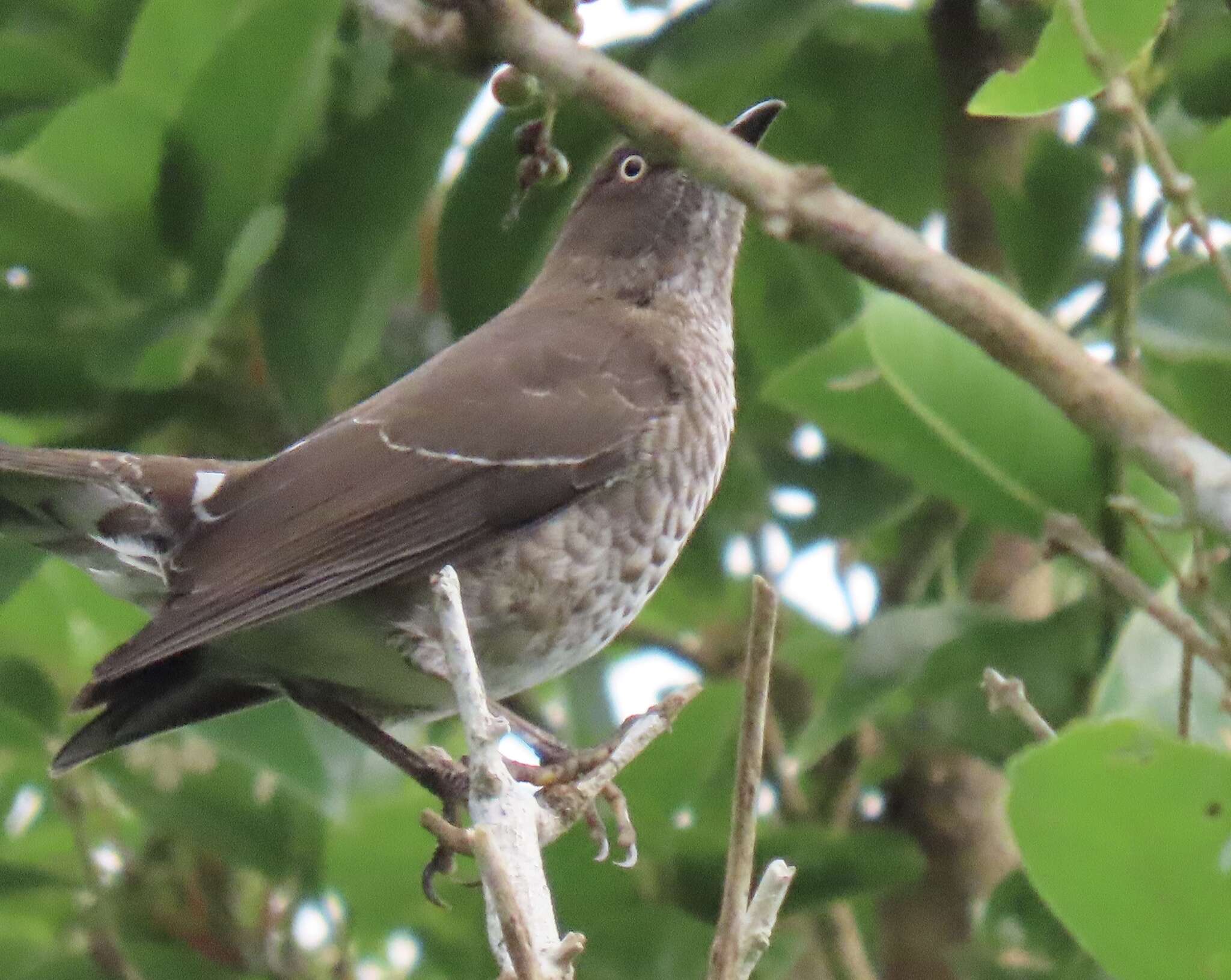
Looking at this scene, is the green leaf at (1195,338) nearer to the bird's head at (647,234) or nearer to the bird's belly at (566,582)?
the bird's belly at (566,582)

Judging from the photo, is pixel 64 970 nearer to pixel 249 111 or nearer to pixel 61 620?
pixel 61 620

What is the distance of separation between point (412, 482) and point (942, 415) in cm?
83

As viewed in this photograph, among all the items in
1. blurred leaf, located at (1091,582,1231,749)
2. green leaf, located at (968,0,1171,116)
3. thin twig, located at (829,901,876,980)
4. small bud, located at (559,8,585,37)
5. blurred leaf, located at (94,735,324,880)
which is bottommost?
thin twig, located at (829,901,876,980)

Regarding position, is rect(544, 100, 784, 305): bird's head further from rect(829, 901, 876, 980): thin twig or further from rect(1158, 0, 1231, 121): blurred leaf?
rect(829, 901, 876, 980): thin twig

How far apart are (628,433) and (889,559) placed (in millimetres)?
739

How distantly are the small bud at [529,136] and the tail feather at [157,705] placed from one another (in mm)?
964

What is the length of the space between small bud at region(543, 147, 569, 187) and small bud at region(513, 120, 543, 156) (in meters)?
0.02

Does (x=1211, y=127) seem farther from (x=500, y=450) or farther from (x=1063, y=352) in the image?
(x=1063, y=352)

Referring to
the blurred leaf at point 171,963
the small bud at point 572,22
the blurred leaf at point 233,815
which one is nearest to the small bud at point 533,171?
the small bud at point 572,22

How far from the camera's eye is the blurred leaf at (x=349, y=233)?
3.14m

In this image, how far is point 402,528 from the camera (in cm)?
301

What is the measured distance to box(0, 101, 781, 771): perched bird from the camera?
2.97 meters


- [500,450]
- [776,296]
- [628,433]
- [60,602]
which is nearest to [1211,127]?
[776,296]

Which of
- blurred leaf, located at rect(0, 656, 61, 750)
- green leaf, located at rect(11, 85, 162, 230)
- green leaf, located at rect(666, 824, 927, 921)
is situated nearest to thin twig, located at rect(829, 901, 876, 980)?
green leaf, located at rect(666, 824, 927, 921)
